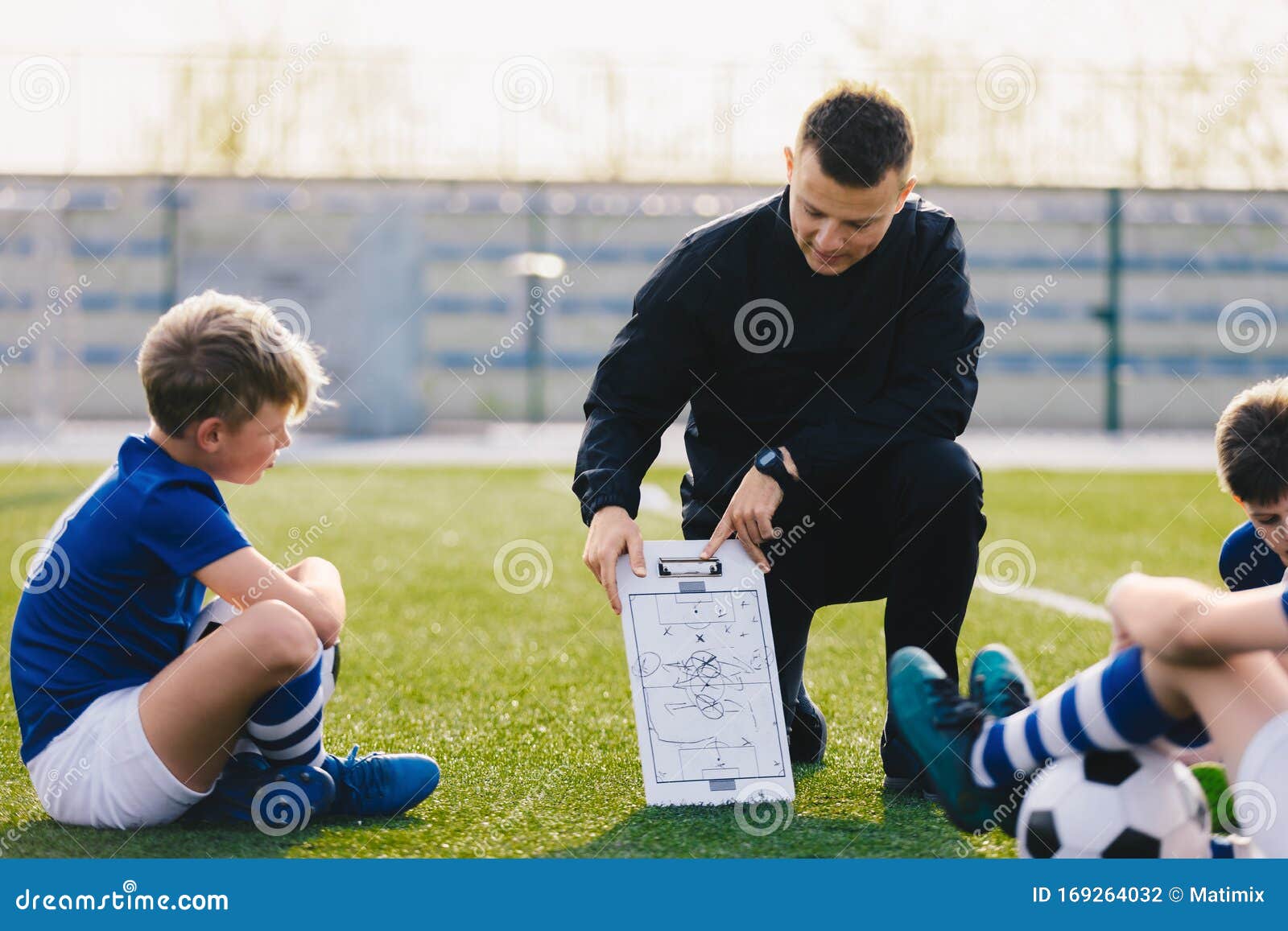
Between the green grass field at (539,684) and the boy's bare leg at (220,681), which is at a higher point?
the boy's bare leg at (220,681)

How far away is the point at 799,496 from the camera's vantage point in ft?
7.36

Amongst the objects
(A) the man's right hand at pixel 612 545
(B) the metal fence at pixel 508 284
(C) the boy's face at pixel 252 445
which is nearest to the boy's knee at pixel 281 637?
(C) the boy's face at pixel 252 445

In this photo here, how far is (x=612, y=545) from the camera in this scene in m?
2.07

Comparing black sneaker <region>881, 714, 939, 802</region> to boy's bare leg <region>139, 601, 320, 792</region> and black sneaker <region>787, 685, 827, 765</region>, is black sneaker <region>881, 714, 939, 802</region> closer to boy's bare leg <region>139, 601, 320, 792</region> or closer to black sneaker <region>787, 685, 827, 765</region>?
black sneaker <region>787, 685, 827, 765</region>

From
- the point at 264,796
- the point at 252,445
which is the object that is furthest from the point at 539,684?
the point at 252,445

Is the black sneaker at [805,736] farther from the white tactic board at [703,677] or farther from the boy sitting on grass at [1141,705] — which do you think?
the boy sitting on grass at [1141,705]

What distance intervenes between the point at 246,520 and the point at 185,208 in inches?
443

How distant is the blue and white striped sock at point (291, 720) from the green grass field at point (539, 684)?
4.9 inches

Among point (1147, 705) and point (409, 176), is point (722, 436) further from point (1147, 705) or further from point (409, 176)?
point (409, 176)

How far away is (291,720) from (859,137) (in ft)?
4.22

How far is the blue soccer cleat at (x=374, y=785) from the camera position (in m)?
1.93

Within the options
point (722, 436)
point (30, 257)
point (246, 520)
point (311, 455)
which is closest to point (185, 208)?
point (30, 257)

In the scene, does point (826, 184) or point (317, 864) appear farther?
point (826, 184)

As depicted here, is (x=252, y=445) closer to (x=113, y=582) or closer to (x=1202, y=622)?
(x=113, y=582)
